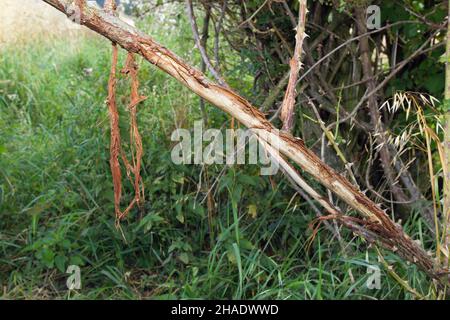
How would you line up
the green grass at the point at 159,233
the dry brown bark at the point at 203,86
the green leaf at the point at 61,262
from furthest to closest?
the green leaf at the point at 61,262, the green grass at the point at 159,233, the dry brown bark at the point at 203,86

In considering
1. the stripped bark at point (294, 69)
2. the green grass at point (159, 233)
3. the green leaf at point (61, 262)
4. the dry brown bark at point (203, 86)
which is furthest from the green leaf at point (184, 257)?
the stripped bark at point (294, 69)

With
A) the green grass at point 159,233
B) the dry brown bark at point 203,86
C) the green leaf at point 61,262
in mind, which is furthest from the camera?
the green leaf at point 61,262

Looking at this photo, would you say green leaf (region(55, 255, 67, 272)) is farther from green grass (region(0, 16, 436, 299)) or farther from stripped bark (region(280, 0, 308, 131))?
stripped bark (region(280, 0, 308, 131))

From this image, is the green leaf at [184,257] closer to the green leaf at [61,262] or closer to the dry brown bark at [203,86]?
the green leaf at [61,262]

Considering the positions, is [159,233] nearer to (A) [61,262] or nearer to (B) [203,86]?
(A) [61,262]

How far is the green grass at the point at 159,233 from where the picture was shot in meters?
3.41

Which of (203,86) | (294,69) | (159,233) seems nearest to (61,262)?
(159,233)

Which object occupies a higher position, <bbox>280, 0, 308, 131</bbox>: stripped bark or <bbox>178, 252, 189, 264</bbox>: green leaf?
<bbox>280, 0, 308, 131</bbox>: stripped bark

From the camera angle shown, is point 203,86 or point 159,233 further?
point 159,233

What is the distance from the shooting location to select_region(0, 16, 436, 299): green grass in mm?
3406

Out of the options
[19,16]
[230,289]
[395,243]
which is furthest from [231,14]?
[19,16]

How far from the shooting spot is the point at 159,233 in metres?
3.72

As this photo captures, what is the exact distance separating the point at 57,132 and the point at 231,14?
4.95ft

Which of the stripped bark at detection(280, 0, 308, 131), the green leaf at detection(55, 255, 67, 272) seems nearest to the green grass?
the green leaf at detection(55, 255, 67, 272)
